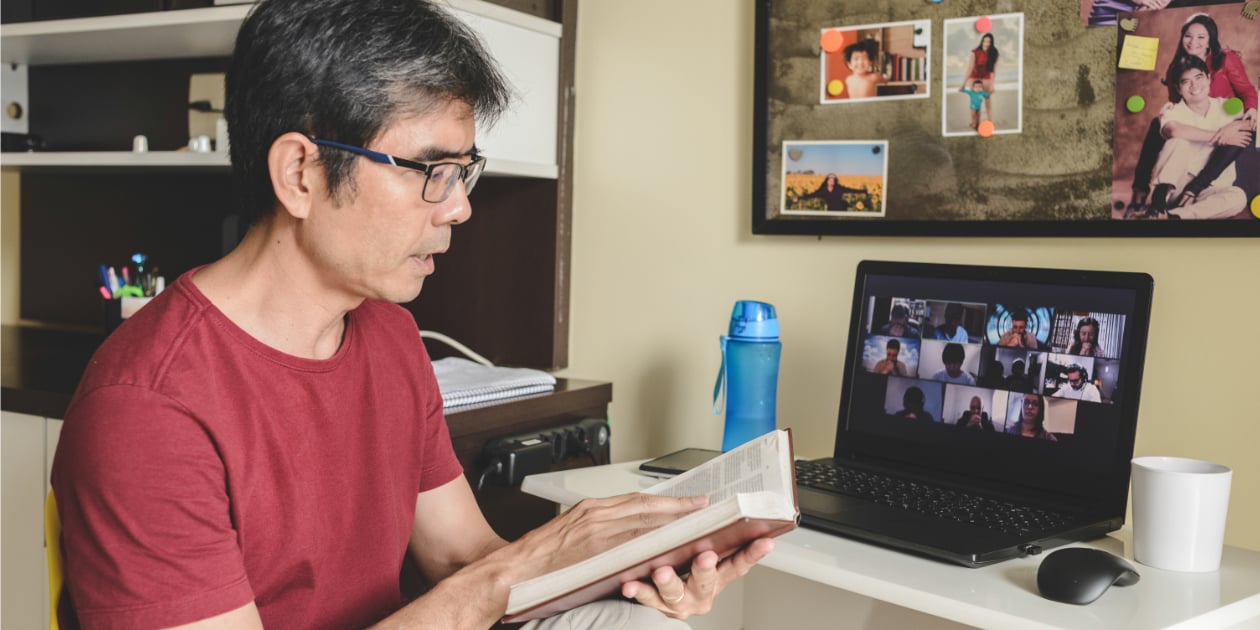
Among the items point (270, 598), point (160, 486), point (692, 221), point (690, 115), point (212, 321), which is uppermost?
point (690, 115)

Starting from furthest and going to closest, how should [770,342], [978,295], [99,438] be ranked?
[770,342], [978,295], [99,438]

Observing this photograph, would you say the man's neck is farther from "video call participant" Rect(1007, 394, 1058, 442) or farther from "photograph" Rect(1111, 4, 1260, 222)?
"photograph" Rect(1111, 4, 1260, 222)

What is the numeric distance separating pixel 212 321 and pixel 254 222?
0.41ft

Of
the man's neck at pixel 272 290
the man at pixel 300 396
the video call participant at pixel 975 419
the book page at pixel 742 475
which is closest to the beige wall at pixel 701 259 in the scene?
the video call participant at pixel 975 419

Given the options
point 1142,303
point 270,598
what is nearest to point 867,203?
point 1142,303

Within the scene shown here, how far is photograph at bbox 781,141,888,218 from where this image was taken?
1.64 meters

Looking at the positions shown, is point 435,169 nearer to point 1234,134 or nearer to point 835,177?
point 835,177

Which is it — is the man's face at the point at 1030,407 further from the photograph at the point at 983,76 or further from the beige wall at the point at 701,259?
the photograph at the point at 983,76

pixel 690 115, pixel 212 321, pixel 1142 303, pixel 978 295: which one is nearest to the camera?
pixel 212 321

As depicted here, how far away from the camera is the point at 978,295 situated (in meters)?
1.38

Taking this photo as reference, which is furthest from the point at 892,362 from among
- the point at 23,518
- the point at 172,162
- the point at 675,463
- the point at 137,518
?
the point at 23,518

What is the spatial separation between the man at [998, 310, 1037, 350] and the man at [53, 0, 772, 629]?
530 millimetres

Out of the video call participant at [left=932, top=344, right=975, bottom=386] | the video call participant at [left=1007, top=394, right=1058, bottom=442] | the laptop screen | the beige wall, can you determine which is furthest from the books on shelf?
the video call participant at [left=1007, top=394, right=1058, bottom=442]

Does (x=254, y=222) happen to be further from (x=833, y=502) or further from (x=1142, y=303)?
(x=1142, y=303)
